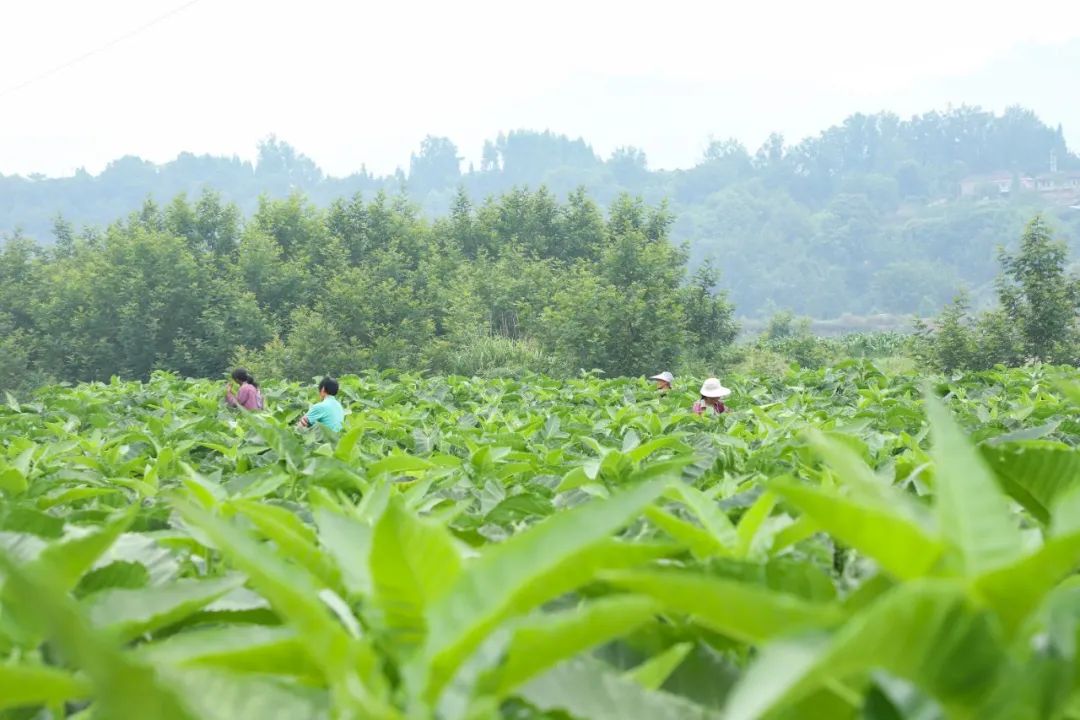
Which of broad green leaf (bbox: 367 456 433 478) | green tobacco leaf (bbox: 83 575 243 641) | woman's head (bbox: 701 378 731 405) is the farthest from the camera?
woman's head (bbox: 701 378 731 405)

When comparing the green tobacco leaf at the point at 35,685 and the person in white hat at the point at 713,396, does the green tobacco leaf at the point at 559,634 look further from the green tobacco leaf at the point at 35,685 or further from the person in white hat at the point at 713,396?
the person in white hat at the point at 713,396

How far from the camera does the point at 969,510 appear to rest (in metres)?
0.63

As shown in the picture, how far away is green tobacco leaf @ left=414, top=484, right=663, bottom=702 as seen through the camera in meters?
0.63

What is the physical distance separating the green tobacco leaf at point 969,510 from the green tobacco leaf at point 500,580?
0.68 feet

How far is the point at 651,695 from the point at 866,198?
492ft

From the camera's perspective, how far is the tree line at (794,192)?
411 feet

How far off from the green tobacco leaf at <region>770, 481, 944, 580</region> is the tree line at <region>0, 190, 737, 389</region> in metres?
20.7

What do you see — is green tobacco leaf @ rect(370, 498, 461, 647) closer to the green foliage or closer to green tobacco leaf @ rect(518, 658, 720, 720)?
green tobacco leaf @ rect(518, 658, 720, 720)

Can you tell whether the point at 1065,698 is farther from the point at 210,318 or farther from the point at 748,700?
the point at 210,318

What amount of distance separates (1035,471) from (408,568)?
768 millimetres

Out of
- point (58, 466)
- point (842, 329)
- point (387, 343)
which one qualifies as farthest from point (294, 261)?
point (842, 329)

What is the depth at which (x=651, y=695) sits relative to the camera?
0.66 meters

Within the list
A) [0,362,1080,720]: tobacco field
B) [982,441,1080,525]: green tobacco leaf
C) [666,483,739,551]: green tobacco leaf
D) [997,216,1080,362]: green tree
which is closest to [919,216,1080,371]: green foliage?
[997,216,1080,362]: green tree

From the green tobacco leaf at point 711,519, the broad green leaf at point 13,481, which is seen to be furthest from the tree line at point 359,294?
the green tobacco leaf at point 711,519
